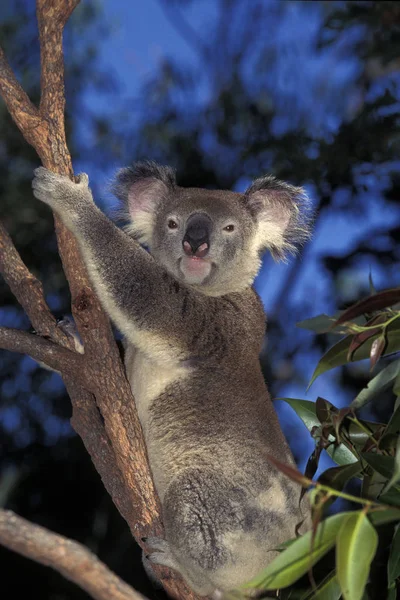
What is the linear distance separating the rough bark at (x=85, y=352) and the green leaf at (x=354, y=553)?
3.88ft

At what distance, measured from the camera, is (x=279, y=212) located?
11.3ft

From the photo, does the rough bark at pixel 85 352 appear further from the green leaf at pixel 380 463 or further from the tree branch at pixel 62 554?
the tree branch at pixel 62 554

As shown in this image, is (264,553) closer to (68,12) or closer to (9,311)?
(68,12)

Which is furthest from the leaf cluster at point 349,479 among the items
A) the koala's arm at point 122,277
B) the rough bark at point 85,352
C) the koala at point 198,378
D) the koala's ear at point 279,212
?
the koala's ear at point 279,212

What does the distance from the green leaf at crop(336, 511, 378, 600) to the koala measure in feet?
3.94

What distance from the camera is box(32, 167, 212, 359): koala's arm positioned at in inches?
103

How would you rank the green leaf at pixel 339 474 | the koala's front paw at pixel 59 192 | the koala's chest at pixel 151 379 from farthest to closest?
the koala's chest at pixel 151 379 → the koala's front paw at pixel 59 192 → the green leaf at pixel 339 474

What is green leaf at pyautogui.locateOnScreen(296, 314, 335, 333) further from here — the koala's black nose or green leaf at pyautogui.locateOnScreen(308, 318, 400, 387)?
the koala's black nose

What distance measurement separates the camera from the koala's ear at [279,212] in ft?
11.1

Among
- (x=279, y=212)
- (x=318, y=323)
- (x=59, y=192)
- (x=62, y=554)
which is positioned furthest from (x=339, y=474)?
(x=279, y=212)

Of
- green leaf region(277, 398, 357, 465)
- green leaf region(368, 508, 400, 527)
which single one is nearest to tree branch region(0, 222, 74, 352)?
green leaf region(277, 398, 357, 465)

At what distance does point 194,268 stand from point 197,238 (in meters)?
0.12

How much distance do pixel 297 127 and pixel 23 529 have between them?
5.41 metres

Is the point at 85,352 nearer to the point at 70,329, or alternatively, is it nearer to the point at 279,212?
the point at 70,329
